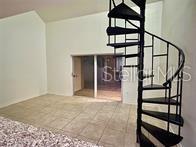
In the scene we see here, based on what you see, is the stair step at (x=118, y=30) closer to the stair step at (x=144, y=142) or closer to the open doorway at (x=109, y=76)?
the stair step at (x=144, y=142)

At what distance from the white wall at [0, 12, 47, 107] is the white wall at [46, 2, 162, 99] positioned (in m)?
0.38

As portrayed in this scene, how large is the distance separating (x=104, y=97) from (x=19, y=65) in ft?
10.8

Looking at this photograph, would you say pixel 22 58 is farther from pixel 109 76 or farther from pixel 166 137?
pixel 166 137

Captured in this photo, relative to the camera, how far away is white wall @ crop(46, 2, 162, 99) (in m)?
4.69

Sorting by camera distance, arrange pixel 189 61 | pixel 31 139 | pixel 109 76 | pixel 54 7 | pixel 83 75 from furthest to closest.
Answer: pixel 83 75 < pixel 109 76 < pixel 54 7 < pixel 189 61 < pixel 31 139

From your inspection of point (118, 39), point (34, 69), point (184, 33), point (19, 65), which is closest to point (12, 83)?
point (19, 65)

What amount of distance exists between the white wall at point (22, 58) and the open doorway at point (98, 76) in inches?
58.7

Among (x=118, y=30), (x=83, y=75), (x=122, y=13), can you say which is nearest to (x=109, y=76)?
(x=83, y=75)

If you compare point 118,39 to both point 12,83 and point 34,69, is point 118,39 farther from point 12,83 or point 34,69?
point 12,83

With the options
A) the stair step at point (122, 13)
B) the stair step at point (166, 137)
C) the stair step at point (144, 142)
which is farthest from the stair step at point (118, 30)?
the stair step at point (144, 142)

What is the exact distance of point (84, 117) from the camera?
12.8ft

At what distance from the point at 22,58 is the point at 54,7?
2161 millimetres

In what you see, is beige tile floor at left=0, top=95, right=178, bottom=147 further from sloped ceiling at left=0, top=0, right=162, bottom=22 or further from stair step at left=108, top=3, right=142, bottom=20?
sloped ceiling at left=0, top=0, right=162, bottom=22

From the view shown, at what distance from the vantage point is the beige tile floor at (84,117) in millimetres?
2930
